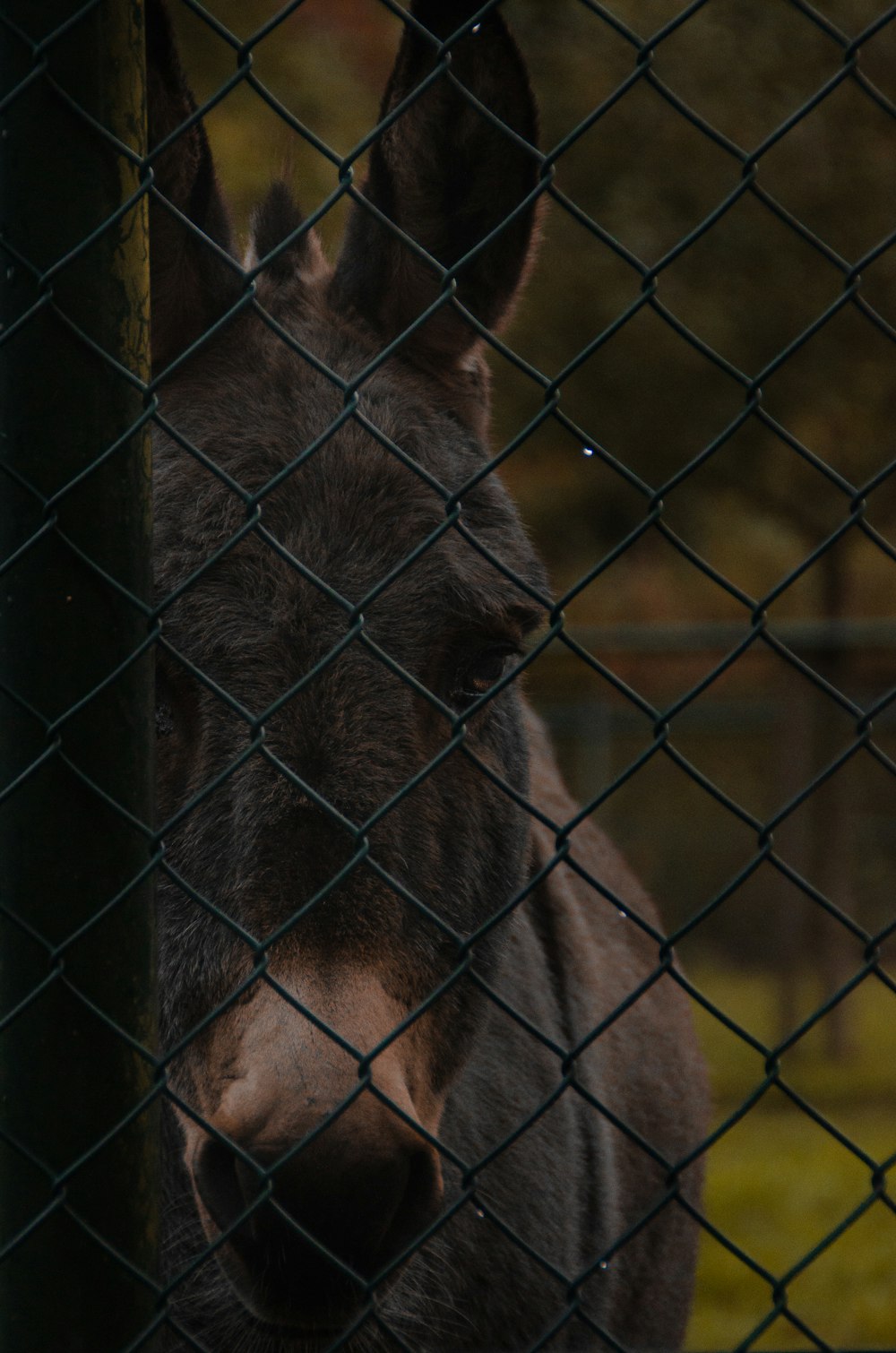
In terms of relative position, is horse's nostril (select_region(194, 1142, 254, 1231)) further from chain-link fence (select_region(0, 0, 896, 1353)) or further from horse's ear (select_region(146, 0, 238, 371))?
horse's ear (select_region(146, 0, 238, 371))

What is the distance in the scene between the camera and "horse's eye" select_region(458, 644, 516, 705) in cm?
264

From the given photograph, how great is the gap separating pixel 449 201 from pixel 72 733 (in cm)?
162

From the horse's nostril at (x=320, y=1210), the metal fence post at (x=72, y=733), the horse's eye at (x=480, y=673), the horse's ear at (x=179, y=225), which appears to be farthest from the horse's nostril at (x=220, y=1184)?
the horse's ear at (x=179, y=225)

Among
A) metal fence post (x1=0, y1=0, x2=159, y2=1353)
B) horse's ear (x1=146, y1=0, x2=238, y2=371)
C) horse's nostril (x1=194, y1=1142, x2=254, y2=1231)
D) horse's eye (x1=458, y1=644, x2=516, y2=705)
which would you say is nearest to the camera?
metal fence post (x1=0, y1=0, x2=159, y2=1353)

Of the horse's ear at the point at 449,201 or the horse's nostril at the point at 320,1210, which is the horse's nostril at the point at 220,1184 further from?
the horse's ear at the point at 449,201

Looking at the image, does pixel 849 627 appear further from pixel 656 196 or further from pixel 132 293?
pixel 132 293

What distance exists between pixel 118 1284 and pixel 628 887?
3.36 meters

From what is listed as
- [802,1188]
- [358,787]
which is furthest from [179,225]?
[802,1188]

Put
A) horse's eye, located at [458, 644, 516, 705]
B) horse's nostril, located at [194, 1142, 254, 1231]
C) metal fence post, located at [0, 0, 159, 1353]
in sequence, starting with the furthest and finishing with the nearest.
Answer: horse's eye, located at [458, 644, 516, 705], horse's nostril, located at [194, 1142, 254, 1231], metal fence post, located at [0, 0, 159, 1353]

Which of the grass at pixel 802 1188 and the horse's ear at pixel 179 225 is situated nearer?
the horse's ear at pixel 179 225

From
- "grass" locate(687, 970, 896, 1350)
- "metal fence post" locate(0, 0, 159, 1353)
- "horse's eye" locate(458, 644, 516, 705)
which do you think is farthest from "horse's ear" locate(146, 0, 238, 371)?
"grass" locate(687, 970, 896, 1350)

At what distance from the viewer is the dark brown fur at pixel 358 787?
1.90m

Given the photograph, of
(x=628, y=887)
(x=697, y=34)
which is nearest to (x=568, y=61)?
(x=697, y=34)

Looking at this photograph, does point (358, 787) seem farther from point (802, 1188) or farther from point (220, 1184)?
point (802, 1188)
